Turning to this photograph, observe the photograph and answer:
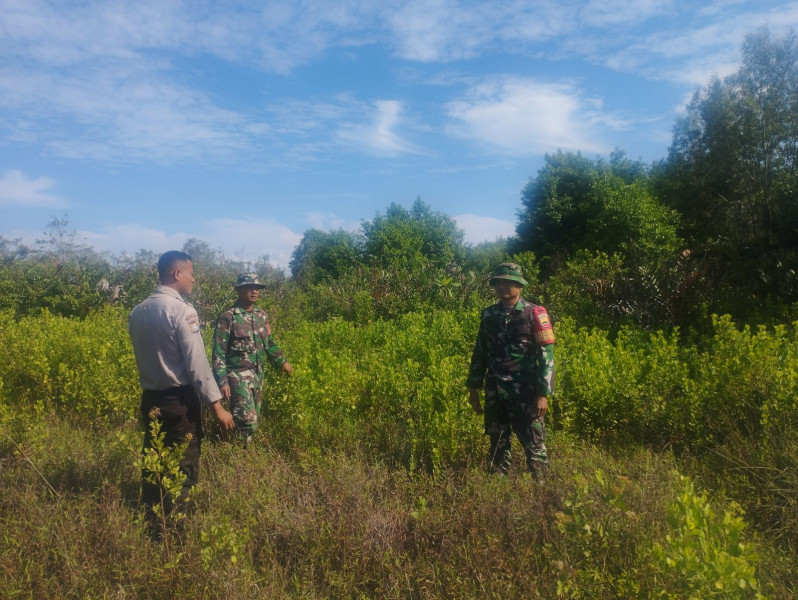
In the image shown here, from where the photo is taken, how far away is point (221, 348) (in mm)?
4758

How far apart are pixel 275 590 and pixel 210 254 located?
18412 millimetres

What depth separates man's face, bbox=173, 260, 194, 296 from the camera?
345cm

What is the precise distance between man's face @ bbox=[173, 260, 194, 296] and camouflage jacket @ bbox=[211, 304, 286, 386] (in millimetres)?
1307

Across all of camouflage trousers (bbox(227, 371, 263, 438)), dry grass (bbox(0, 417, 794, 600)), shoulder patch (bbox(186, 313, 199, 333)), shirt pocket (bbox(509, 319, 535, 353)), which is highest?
shoulder patch (bbox(186, 313, 199, 333))

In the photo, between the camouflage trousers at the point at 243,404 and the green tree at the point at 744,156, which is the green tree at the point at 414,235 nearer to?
the green tree at the point at 744,156

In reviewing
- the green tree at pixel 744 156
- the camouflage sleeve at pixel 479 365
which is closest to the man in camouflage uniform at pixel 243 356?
the camouflage sleeve at pixel 479 365

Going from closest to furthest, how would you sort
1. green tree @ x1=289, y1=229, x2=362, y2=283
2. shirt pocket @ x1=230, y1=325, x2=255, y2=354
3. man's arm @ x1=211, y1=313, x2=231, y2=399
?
→ man's arm @ x1=211, y1=313, x2=231, y2=399 < shirt pocket @ x1=230, y1=325, x2=255, y2=354 < green tree @ x1=289, y1=229, x2=362, y2=283

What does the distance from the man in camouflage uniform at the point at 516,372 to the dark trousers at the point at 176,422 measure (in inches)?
78.6

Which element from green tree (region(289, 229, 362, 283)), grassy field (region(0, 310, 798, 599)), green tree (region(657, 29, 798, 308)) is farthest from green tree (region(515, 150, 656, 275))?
grassy field (region(0, 310, 798, 599))

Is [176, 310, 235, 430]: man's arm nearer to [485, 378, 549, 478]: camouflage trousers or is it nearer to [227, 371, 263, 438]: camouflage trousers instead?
[227, 371, 263, 438]: camouflage trousers

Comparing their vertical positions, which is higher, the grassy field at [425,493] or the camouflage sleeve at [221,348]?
the camouflage sleeve at [221,348]

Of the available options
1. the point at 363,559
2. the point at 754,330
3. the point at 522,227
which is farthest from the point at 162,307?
the point at 522,227

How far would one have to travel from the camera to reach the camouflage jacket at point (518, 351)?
3658 millimetres

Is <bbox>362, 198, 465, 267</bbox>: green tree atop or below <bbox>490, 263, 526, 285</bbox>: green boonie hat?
atop
